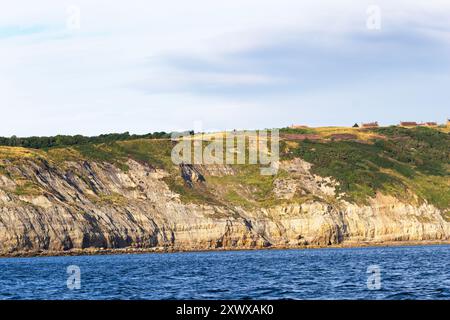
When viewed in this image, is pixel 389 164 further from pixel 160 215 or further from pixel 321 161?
pixel 160 215

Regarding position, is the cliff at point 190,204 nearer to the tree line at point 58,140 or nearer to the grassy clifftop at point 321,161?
the grassy clifftop at point 321,161

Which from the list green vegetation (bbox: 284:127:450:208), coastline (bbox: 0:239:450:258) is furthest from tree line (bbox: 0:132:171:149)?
coastline (bbox: 0:239:450:258)

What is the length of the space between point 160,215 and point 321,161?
132 ft

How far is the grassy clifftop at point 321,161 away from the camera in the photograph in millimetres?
142250

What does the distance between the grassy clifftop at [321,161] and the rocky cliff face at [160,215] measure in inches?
90.0

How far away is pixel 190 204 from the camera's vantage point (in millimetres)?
133500

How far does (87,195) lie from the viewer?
Result: 130000mm

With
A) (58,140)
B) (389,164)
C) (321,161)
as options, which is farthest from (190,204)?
(389,164)

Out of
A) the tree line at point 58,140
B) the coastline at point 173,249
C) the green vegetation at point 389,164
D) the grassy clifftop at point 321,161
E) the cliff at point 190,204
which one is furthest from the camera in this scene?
the tree line at point 58,140

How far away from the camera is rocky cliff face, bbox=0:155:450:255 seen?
11631cm

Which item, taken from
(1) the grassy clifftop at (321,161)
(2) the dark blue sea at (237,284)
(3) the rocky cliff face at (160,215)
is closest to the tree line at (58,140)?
(1) the grassy clifftop at (321,161)

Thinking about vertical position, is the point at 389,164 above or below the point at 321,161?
below
